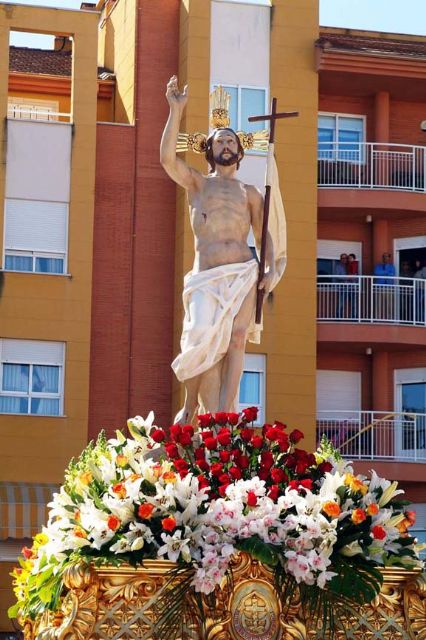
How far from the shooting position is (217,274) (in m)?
18.5

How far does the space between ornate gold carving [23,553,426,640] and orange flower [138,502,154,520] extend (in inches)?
14.2

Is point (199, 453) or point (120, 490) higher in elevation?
point (199, 453)

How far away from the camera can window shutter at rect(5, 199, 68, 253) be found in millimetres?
43469

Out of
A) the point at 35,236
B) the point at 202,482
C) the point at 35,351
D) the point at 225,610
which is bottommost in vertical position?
the point at 225,610

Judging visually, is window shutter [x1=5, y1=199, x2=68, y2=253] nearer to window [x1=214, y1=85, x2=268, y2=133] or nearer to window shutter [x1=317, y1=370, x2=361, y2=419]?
window [x1=214, y1=85, x2=268, y2=133]

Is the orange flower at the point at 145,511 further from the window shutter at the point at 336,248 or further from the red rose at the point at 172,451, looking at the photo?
the window shutter at the point at 336,248

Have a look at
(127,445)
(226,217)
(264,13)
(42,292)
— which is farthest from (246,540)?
(264,13)

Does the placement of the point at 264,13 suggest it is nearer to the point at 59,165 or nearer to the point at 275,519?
the point at 59,165

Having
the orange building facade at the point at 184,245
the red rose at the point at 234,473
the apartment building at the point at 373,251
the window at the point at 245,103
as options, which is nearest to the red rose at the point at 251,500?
the red rose at the point at 234,473

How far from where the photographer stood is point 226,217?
18906 millimetres

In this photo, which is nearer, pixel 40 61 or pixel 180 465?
pixel 180 465

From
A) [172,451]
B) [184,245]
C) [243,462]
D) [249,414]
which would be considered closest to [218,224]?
[249,414]

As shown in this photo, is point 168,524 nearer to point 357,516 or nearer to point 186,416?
point 357,516

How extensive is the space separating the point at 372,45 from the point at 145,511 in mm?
32978
